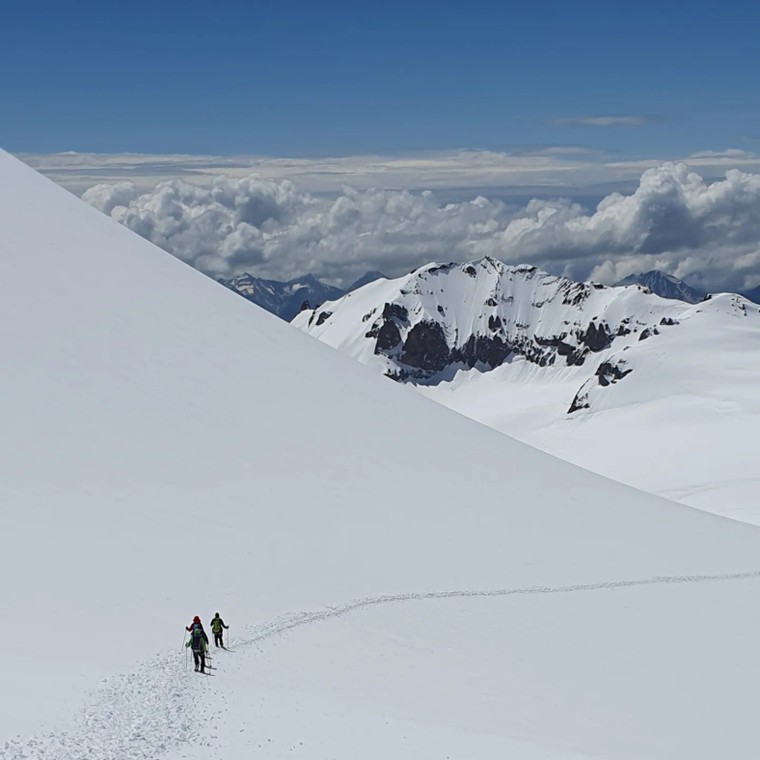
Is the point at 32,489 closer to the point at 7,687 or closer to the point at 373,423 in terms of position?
the point at 7,687

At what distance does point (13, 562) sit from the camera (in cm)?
3228

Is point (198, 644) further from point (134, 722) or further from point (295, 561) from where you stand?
point (295, 561)

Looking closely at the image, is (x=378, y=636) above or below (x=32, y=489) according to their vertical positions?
below

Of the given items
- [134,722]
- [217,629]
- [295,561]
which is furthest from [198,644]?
[295,561]

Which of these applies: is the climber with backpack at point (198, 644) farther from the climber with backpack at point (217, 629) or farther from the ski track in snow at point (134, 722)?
the climber with backpack at point (217, 629)

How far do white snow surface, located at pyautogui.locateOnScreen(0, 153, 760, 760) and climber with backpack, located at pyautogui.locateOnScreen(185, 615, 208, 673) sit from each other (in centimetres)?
60

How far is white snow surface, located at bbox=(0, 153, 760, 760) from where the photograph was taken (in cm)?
2547

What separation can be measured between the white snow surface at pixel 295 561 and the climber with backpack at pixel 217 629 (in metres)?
0.64

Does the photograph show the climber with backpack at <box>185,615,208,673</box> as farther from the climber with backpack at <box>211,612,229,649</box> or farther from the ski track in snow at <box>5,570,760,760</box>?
the climber with backpack at <box>211,612,229,649</box>

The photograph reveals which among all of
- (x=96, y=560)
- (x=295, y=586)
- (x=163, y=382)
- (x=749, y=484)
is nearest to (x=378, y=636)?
(x=295, y=586)

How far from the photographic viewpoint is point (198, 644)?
89.7 feet

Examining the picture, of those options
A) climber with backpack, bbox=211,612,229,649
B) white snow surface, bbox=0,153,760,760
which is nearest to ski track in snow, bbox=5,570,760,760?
white snow surface, bbox=0,153,760,760

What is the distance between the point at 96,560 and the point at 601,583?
23.8 m

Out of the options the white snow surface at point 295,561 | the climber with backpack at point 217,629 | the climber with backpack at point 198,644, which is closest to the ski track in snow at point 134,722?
the white snow surface at point 295,561
